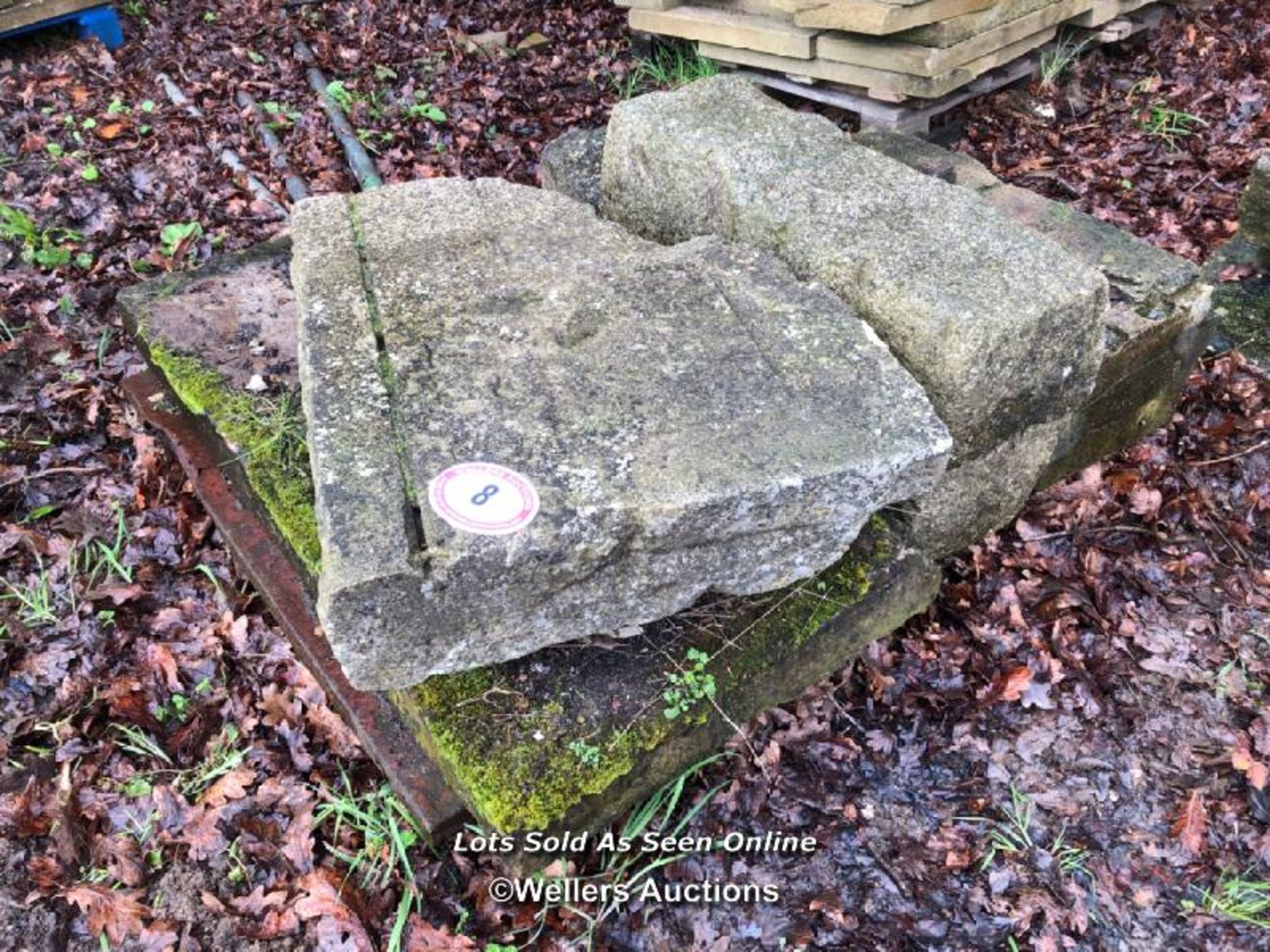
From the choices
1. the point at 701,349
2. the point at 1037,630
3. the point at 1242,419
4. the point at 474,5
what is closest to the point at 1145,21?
the point at 1242,419

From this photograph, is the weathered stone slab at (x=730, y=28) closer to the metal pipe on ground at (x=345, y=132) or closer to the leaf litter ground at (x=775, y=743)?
the metal pipe on ground at (x=345, y=132)

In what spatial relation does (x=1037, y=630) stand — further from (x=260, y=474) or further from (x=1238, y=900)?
(x=260, y=474)

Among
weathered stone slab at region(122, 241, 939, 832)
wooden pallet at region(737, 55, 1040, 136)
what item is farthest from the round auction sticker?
wooden pallet at region(737, 55, 1040, 136)

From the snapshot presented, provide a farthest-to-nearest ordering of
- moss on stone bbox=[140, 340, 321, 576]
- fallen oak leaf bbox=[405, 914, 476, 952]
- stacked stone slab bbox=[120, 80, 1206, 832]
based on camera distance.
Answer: moss on stone bbox=[140, 340, 321, 576] < fallen oak leaf bbox=[405, 914, 476, 952] < stacked stone slab bbox=[120, 80, 1206, 832]

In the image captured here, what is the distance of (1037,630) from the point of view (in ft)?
10.2

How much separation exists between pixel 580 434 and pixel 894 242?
45.0 inches

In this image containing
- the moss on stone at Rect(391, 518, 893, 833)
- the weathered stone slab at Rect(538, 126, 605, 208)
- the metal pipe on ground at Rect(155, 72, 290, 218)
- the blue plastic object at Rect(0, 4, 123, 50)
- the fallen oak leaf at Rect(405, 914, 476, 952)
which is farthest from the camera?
the blue plastic object at Rect(0, 4, 123, 50)

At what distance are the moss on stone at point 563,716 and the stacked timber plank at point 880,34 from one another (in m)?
3.19

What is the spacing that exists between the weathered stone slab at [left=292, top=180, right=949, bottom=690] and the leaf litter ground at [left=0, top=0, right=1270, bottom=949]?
2.38 ft

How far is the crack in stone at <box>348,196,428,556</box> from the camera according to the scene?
83.7 inches

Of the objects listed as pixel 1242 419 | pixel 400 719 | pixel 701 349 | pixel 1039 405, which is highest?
pixel 701 349

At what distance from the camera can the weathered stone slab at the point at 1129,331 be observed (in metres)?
3.16

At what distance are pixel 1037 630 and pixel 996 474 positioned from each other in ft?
1.77

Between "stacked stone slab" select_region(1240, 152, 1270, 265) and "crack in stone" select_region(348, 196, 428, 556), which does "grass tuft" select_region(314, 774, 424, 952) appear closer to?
"crack in stone" select_region(348, 196, 428, 556)
